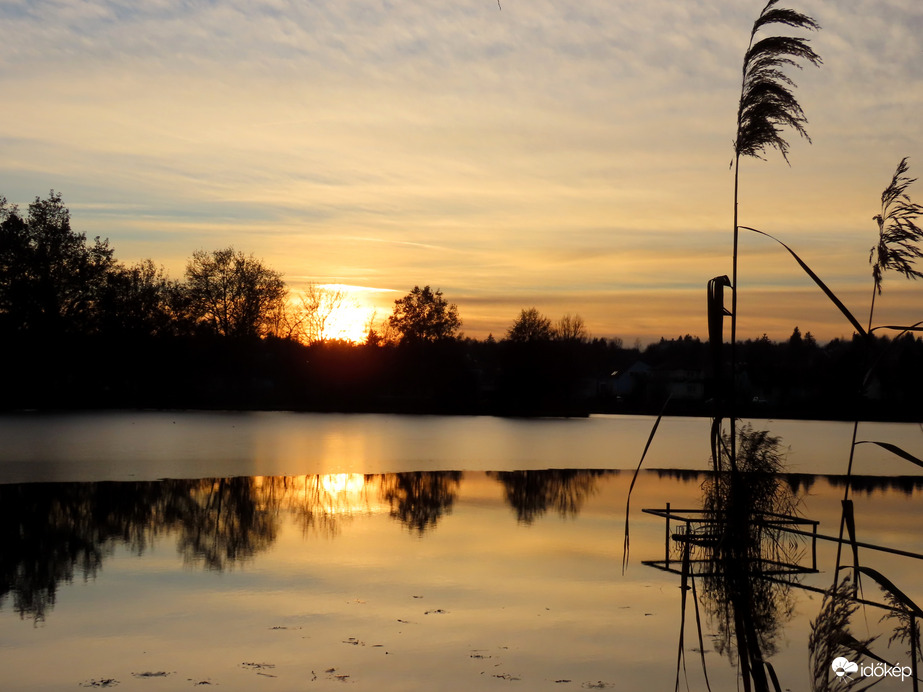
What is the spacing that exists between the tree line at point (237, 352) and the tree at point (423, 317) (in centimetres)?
12

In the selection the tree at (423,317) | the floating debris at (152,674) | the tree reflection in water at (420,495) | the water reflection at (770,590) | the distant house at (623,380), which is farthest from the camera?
the distant house at (623,380)

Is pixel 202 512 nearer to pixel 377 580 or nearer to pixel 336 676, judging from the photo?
pixel 377 580

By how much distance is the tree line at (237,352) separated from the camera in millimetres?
60875

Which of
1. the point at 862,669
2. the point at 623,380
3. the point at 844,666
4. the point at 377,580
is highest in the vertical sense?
the point at 623,380

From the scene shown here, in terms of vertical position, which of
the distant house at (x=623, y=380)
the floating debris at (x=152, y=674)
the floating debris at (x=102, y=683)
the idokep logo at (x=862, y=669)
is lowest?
the floating debris at (x=152, y=674)

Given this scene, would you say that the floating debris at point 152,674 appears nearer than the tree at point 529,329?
Yes

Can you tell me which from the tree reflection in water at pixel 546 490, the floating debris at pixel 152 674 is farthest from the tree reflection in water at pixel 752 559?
the tree reflection in water at pixel 546 490

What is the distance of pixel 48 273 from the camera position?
60.5m

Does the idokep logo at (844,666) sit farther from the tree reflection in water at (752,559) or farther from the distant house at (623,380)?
the distant house at (623,380)

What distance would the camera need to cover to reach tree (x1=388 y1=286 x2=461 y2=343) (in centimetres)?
9156

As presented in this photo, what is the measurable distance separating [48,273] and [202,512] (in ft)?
159

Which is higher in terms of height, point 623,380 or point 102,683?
point 623,380

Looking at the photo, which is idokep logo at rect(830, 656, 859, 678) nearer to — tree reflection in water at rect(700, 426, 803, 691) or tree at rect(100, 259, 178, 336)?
tree reflection in water at rect(700, 426, 803, 691)

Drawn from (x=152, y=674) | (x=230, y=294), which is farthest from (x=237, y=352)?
(x=152, y=674)
